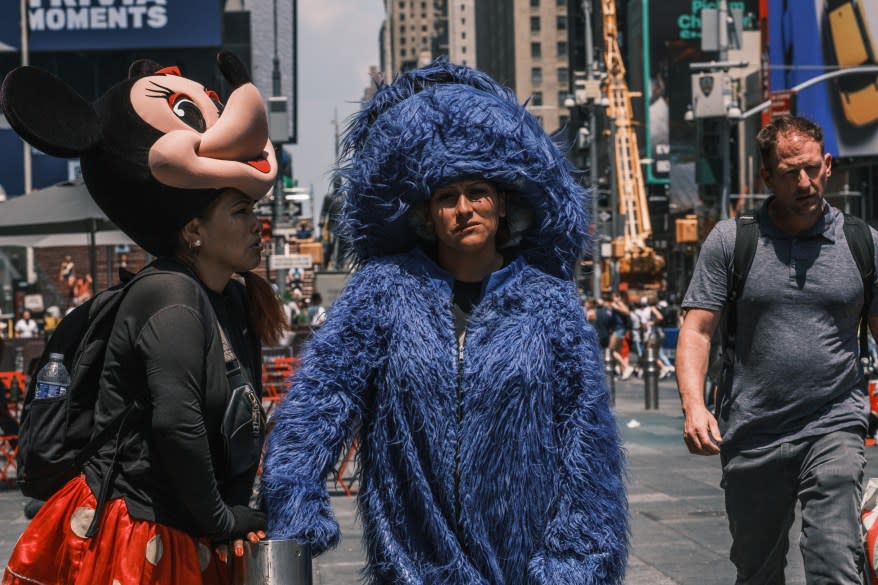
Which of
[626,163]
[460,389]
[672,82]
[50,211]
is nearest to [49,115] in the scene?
[460,389]

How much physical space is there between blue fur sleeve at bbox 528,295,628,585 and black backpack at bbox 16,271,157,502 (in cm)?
111

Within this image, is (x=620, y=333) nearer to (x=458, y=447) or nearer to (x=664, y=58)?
(x=458, y=447)

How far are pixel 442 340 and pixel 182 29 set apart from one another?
169 feet

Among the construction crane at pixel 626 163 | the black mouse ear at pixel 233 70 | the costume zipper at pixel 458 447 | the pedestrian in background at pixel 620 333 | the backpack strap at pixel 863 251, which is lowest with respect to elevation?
the pedestrian in background at pixel 620 333

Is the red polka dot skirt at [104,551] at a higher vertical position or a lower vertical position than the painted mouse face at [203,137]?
lower

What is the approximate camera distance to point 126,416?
3666mm

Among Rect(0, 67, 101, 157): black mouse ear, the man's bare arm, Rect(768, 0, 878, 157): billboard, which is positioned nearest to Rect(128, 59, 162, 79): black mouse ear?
Rect(0, 67, 101, 157): black mouse ear

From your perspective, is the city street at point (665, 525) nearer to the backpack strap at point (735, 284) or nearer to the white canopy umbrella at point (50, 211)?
the backpack strap at point (735, 284)

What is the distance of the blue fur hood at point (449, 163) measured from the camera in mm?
3953

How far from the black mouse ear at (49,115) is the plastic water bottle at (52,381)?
0.58 meters

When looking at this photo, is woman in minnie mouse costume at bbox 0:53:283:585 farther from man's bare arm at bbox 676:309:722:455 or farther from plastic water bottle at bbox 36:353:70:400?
man's bare arm at bbox 676:309:722:455

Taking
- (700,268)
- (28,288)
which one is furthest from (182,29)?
(700,268)

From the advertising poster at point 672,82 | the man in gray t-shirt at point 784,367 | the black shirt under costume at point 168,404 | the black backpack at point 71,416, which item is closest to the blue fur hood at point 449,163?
the black shirt under costume at point 168,404

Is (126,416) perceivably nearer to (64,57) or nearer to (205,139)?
(205,139)
